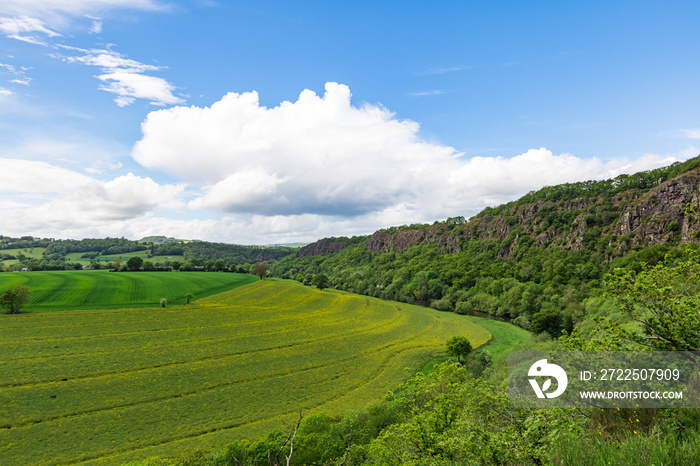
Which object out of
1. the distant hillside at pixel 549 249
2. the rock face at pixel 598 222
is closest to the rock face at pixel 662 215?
the rock face at pixel 598 222

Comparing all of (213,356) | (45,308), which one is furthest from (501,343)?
(45,308)

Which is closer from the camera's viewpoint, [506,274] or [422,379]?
[422,379]

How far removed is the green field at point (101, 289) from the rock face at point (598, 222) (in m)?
100

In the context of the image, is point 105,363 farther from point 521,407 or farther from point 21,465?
point 521,407

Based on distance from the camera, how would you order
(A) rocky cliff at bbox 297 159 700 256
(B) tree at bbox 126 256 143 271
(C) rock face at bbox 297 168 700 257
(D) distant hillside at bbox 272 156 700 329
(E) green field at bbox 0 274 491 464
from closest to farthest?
(E) green field at bbox 0 274 491 464 → (D) distant hillside at bbox 272 156 700 329 → (C) rock face at bbox 297 168 700 257 → (A) rocky cliff at bbox 297 159 700 256 → (B) tree at bbox 126 256 143 271

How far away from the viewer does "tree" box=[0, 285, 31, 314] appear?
1948 inches

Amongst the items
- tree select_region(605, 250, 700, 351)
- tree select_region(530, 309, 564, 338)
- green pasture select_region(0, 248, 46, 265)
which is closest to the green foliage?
tree select_region(605, 250, 700, 351)

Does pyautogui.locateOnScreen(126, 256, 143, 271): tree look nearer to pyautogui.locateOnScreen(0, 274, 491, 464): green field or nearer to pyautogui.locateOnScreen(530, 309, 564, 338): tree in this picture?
pyautogui.locateOnScreen(0, 274, 491, 464): green field

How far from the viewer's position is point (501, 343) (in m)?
55.4

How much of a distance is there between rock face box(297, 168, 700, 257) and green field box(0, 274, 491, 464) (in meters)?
52.0

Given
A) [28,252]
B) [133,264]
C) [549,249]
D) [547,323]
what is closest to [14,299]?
[133,264]

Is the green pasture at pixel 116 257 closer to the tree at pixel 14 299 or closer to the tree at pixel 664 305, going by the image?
the tree at pixel 14 299

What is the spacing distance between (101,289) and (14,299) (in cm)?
1783

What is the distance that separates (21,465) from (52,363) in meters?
19.0
